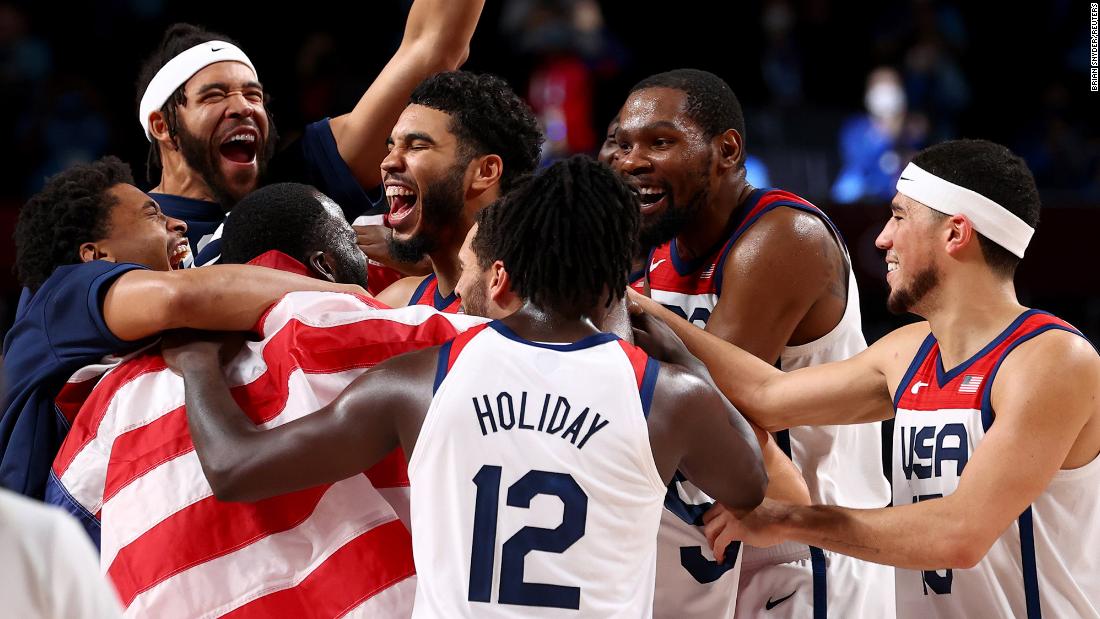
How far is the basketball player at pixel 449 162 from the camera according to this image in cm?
368

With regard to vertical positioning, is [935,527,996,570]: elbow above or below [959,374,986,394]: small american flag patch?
below

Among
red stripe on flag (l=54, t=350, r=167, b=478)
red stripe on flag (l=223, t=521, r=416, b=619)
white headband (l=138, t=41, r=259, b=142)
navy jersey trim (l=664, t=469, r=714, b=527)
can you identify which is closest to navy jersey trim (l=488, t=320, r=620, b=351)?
red stripe on flag (l=223, t=521, r=416, b=619)

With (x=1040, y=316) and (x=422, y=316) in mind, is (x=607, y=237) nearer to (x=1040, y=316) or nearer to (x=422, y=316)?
(x=422, y=316)

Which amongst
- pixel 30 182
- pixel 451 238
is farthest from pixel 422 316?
pixel 30 182

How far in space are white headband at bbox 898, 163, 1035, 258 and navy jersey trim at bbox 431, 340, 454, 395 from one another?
145cm

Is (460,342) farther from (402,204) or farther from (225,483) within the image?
(402,204)

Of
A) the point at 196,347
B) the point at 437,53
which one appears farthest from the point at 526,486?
the point at 437,53

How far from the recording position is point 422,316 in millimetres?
2881

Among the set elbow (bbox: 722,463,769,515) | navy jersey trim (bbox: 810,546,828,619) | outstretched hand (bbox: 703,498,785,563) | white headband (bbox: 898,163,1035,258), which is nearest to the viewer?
elbow (bbox: 722,463,769,515)

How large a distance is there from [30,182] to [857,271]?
18.3 feet

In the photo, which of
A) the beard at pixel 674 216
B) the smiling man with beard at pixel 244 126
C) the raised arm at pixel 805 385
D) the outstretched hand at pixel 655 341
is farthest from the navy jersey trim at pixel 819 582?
the smiling man with beard at pixel 244 126

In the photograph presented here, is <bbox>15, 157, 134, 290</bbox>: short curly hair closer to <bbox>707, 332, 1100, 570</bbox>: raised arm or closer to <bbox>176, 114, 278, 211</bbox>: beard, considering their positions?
<bbox>176, 114, 278, 211</bbox>: beard

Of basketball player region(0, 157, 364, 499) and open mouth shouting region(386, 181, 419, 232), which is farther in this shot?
open mouth shouting region(386, 181, 419, 232)

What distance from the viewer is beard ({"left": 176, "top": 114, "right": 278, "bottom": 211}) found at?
448cm
